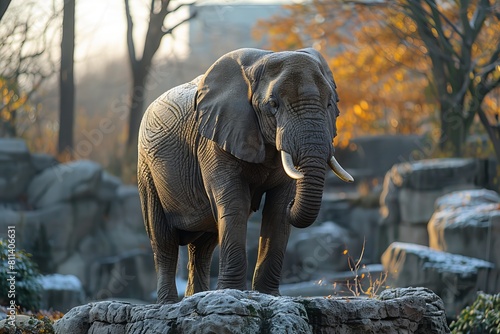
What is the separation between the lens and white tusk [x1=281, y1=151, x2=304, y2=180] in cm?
699

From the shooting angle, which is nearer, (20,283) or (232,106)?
(232,106)

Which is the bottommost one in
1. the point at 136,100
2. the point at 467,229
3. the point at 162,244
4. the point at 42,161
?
the point at 42,161

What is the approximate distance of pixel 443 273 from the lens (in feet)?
43.4

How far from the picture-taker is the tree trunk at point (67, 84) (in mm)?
23641

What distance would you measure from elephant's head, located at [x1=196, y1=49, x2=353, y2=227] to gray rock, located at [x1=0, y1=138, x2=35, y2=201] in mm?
12981

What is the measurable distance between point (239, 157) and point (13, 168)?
44.7ft

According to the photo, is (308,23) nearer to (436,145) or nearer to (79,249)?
(436,145)

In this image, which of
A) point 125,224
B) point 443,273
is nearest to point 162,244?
point 443,273

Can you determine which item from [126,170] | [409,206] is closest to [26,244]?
[126,170]

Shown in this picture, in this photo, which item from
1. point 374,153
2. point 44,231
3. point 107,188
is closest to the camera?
point 44,231

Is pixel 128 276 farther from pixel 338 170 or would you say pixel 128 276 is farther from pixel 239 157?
pixel 338 170

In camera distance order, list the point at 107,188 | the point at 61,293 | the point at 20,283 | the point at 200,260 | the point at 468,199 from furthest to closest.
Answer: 1. the point at 107,188
2. the point at 468,199
3. the point at 61,293
4. the point at 20,283
5. the point at 200,260

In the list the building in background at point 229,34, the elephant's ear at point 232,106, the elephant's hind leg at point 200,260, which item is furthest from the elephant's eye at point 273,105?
the building in background at point 229,34

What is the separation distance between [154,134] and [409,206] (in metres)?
12.6
